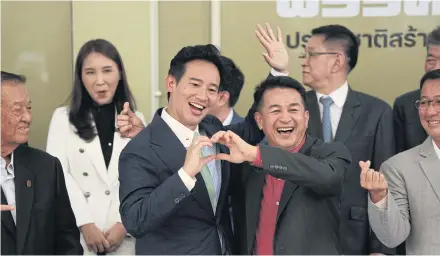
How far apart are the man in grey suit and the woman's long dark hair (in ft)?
4.59

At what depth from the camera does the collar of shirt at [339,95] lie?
10.3 ft

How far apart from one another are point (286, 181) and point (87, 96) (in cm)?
138

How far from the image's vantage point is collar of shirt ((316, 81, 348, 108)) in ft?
10.3

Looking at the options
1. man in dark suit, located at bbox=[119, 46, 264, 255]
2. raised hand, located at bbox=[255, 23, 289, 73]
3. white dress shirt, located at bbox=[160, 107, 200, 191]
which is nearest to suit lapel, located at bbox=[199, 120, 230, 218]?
man in dark suit, located at bbox=[119, 46, 264, 255]

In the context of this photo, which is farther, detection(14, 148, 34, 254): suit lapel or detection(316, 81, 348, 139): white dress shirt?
detection(316, 81, 348, 139): white dress shirt

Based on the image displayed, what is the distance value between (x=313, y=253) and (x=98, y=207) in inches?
51.4

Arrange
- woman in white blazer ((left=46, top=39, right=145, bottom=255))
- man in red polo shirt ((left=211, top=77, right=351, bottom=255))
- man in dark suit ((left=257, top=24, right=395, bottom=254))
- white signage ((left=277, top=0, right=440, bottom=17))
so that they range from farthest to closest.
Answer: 1. white signage ((left=277, top=0, right=440, bottom=17))
2. woman in white blazer ((left=46, top=39, right=145, bottom=255))
3. man in dark suit ((left=257, top=24, right=395, bottom=254))
4. man in red polo shirt ((left=211, top=77, right=351, bottom=255))

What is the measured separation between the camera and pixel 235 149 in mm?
2164

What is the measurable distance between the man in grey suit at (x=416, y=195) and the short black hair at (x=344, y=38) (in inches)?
28.8

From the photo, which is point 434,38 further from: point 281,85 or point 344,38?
point 281,85

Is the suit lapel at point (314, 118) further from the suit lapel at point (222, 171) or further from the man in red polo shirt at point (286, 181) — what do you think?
the suit lapel at point (222, 171)

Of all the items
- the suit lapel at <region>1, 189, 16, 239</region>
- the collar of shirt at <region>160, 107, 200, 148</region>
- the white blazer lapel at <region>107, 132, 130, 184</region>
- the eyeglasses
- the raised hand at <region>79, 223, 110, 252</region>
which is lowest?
the raised hand at <region>79, 223, 110, 252</region>

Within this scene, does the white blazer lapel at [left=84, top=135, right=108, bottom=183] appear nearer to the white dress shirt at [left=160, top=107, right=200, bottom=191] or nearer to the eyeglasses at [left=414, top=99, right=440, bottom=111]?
the white dress shirt at [left=160, top=107, right=200, bottom=191]

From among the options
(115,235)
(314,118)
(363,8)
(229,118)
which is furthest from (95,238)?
(363,8)
